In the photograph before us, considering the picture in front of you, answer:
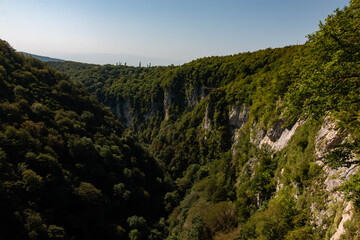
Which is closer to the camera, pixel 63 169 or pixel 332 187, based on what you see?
pixel 332 187

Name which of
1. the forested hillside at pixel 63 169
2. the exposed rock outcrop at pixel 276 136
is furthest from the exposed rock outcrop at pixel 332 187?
the forested hillside at pixel 63 169

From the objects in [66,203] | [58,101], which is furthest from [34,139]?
[58,101]

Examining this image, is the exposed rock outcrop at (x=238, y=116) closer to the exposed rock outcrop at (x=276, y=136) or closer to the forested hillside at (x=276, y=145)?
the forested hillside at (x=276, y=145)

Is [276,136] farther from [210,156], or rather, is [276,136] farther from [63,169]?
[63,169]

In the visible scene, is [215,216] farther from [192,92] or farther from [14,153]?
[192,92]

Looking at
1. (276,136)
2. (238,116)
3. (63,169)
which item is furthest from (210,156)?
(63,169)

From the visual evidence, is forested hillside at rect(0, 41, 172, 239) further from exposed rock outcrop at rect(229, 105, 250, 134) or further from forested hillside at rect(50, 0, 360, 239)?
exposed rock outcrop at rect(229, 105, 250, 134)
